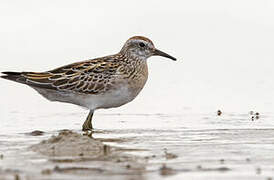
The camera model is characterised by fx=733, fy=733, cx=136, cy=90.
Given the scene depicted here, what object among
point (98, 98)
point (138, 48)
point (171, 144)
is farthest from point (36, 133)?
point (138, 48)

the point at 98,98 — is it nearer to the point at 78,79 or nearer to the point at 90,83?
the point at 90,83

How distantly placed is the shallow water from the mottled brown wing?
71 cm

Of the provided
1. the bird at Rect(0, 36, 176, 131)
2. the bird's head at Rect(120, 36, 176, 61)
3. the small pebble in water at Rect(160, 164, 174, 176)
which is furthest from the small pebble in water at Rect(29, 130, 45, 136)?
the small pebble in water at Rect(160, 164, 174, 176)

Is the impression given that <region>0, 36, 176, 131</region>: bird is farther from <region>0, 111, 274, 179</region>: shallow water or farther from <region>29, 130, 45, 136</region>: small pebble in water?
<region>29, 130, 45, 136</region>: small pebble in water

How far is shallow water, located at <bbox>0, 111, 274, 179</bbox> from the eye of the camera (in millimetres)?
8383

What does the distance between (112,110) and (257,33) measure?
7507 millimetres

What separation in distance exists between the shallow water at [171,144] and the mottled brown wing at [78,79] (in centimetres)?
71

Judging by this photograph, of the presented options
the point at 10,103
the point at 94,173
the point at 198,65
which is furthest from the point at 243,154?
the point at 198,65

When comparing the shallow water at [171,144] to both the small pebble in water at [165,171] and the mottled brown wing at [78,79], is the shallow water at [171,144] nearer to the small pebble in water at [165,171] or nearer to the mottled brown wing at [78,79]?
the small pebble in water at [165,171]

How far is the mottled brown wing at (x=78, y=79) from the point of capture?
534 inches

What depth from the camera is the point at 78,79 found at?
13672 mm

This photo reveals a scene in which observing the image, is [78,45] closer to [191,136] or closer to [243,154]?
[191,136]

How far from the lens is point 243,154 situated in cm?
980

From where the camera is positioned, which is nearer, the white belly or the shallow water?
the shallow water
